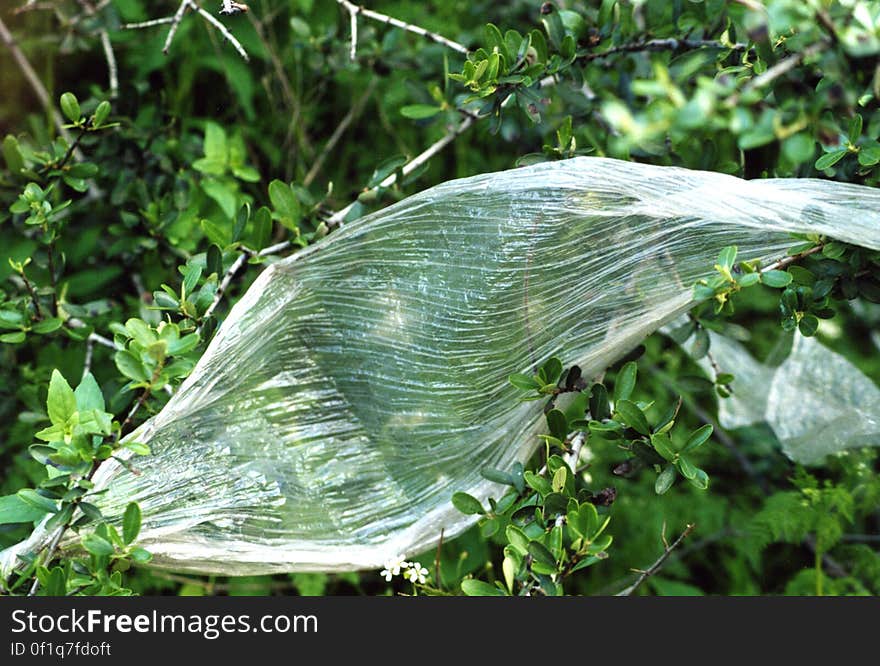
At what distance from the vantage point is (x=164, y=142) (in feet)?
6.45

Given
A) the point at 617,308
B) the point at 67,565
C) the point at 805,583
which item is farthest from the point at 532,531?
the point at 805,583

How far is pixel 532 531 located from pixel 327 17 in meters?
1.73

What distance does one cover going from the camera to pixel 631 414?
123 centimetres

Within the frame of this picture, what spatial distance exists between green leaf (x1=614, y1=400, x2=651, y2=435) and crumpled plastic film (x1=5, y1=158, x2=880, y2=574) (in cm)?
13

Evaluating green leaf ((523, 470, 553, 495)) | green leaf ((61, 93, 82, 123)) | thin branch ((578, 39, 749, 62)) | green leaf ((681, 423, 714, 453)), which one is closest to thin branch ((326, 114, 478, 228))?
thin branch ((578, 39, 749, 62))

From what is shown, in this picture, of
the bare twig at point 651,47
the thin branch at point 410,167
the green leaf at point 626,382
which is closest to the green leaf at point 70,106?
the thin branch at point 410,167

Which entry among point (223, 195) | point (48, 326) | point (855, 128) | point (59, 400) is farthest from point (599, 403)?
point (223, 195)

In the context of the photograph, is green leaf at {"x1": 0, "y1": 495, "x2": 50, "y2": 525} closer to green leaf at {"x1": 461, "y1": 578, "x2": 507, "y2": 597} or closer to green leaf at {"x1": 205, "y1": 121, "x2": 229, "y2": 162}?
green leaf at {"x1": 461, "y1": 578, "x2": 507, "y2": 597}

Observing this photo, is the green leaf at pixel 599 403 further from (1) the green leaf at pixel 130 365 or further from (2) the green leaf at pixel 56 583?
(2) the green leaf at pixel 56 583

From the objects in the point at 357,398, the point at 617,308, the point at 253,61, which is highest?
the point at 253,61

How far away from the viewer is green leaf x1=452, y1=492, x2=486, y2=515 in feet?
4.33

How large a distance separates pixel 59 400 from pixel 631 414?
777mm

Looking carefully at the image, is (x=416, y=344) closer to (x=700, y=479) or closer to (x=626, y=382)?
(x=626, y=382)

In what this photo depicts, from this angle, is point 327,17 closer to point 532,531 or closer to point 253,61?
point 253,61
